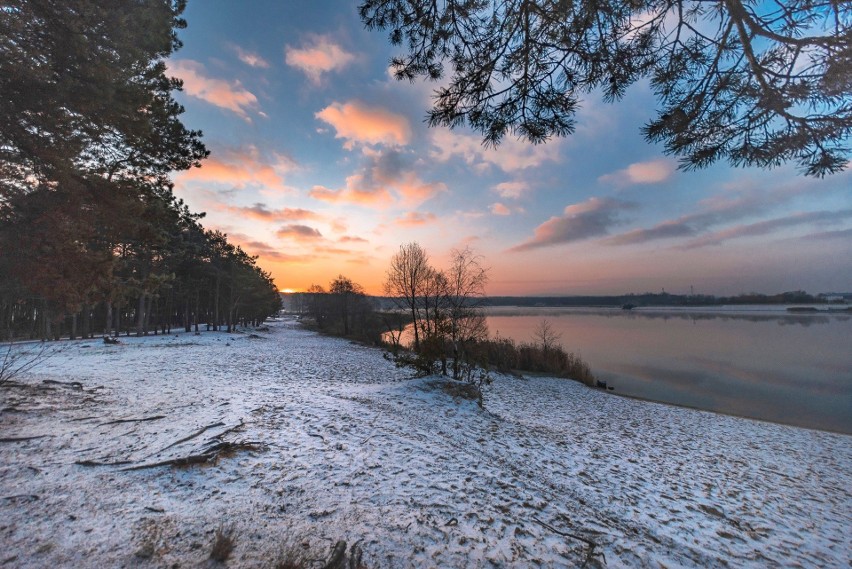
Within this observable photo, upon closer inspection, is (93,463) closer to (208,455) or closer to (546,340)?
(208,455)

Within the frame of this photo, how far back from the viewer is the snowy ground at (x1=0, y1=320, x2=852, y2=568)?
114 inches

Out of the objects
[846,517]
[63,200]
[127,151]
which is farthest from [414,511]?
[127,151]

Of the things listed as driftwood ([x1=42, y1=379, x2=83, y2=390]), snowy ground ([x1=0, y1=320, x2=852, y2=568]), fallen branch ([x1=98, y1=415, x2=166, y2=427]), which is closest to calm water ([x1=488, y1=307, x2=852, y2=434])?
snowy ground ([x1=0, y1=320, x2=852, y2=568])

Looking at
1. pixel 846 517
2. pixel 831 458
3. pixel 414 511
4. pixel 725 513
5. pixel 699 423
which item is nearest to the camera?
pixel 414 511

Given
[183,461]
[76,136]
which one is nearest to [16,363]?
[76,136]

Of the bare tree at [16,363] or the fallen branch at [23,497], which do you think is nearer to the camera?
the fallen branch at [23,497]

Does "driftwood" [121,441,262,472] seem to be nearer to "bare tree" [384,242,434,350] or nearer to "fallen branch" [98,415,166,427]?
"fallen branch" [98,415,166,427]

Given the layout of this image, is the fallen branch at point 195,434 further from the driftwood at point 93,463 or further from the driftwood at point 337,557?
the driftwood at point 337,557

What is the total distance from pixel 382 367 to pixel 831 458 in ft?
55.1

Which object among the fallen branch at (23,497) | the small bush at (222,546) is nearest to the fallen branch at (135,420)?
the fallen branch at (23,497)

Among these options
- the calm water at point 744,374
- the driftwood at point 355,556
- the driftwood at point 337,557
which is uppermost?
the driftwood at point 337,557

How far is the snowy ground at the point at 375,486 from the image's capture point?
114 inches

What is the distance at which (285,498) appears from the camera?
11.5 ft

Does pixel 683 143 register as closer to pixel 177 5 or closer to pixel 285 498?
pixel 285 498
